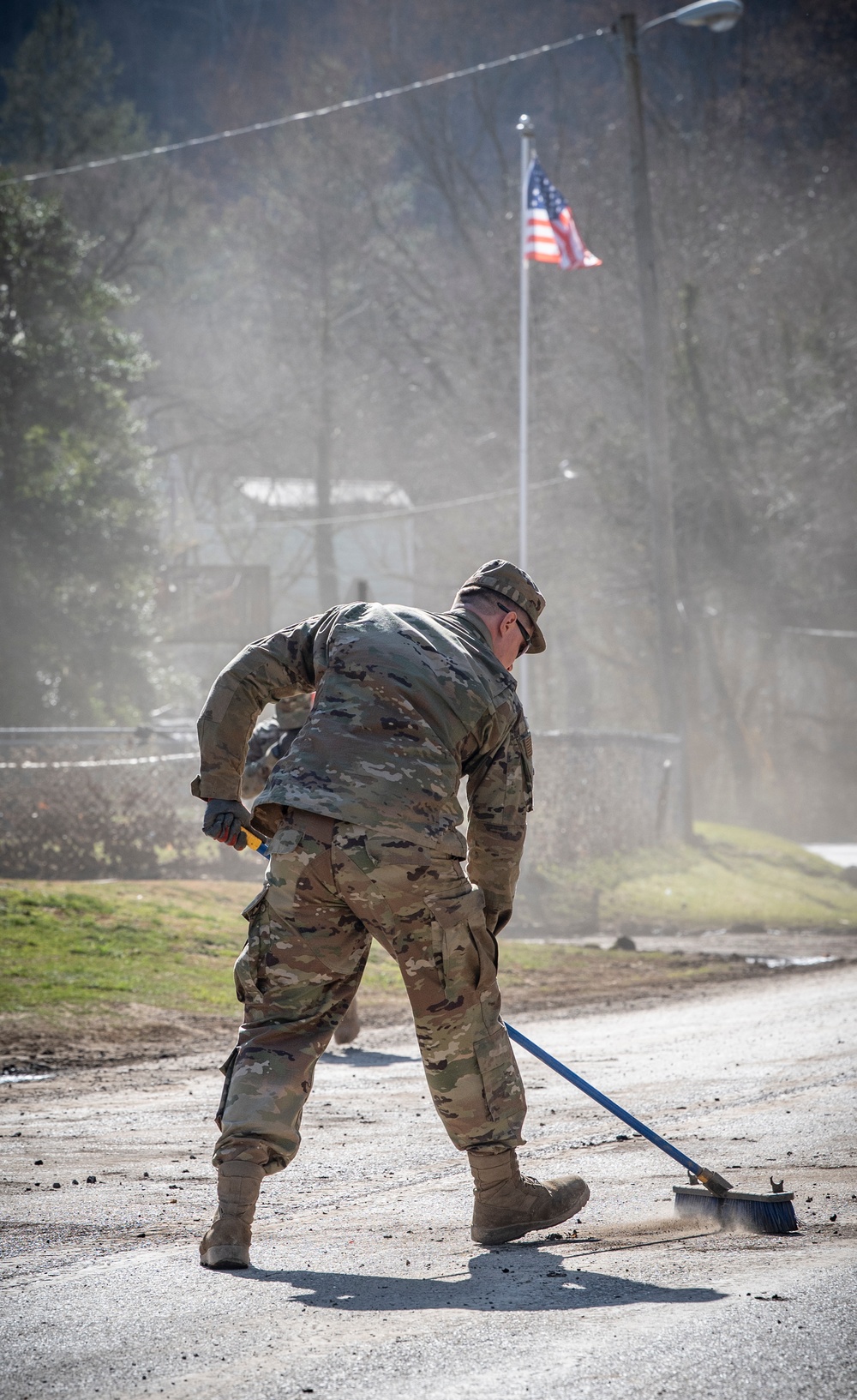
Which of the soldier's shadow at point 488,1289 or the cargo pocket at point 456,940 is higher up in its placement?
the cargo pocket at point 456,940

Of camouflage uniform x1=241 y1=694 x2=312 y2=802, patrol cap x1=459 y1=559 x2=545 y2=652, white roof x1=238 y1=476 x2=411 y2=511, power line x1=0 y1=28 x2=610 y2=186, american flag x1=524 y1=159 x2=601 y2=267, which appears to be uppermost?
power line x1=0 y1=28 x2=610 y2=186

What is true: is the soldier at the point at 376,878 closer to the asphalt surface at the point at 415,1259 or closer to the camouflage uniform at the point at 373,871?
the camouflage uniform at the point at 373,871

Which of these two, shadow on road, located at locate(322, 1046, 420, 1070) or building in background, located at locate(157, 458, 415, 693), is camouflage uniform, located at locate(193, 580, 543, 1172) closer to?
shadow on road, located at locate(322, 1046, 420, 1070)

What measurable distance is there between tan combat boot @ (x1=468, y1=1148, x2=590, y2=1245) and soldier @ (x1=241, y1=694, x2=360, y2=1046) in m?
3.62

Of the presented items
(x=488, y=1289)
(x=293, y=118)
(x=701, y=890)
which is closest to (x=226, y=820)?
(x=488, y=1289)

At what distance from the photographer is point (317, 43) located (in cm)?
6072

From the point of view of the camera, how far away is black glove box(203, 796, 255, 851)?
13.6ft

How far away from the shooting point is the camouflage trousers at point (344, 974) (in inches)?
153

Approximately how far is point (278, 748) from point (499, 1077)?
4.12 metres

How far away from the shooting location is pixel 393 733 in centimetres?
403

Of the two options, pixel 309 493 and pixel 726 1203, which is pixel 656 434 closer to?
pixel 726 1203

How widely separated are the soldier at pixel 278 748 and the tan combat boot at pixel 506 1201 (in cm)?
362

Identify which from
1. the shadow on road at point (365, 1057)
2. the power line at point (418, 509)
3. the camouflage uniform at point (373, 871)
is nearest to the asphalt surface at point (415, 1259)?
the camouflage uniform at point (373, 871)

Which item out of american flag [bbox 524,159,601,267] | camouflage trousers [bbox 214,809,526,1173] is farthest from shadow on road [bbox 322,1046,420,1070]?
american flag [bbox 524,159,601,267]
